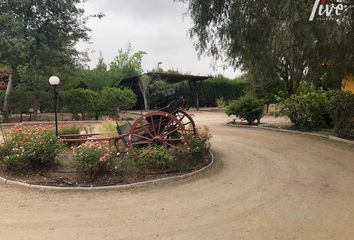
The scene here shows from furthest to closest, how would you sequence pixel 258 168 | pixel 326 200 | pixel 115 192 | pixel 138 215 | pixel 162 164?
1. pixel 258 168
2. pixel 162 164
3. pixel 115 192
4. pixel 326 200
5. pixel 138 215

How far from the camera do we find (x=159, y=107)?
32.6 feet

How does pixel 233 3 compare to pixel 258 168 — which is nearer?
pixel 258 168

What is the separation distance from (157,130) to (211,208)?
3.27m

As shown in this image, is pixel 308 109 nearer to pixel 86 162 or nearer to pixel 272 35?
pixel 272 35

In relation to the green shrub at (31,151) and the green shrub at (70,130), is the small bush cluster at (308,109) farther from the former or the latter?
the green shrub at (31,151)

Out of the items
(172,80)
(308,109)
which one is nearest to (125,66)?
(172,80)

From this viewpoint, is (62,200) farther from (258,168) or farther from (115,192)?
(258,168)

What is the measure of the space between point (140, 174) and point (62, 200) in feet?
5.43

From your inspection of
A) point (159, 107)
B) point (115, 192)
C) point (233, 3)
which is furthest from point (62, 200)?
point (233, 3)

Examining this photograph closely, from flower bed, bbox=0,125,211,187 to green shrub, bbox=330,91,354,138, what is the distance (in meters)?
5.66

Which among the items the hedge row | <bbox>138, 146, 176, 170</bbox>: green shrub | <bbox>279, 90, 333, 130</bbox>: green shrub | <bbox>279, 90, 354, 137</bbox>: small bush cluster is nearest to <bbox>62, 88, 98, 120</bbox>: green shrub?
the hedge row

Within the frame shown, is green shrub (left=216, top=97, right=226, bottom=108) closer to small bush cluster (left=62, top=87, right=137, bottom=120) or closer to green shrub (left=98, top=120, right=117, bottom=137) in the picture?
small bush cluster (left=62, top=87, right=137, bottom=120)

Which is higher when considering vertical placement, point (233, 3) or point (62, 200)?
point (233, 3)

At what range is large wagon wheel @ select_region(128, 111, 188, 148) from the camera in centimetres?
864
